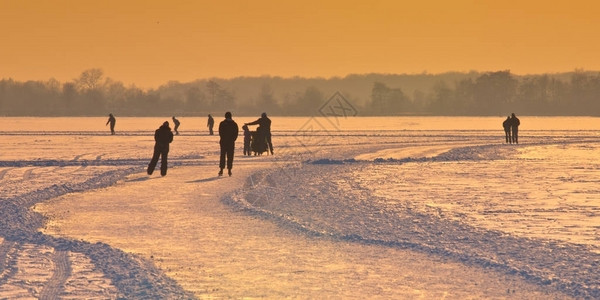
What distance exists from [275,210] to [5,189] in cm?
672

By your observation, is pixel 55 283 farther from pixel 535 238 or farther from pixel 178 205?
pixel 178 205

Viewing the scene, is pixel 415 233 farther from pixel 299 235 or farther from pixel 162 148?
pixel 162 148

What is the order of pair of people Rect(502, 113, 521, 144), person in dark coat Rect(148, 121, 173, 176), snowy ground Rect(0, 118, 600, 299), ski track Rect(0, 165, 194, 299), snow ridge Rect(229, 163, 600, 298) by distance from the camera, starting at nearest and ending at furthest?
ski track Rect(0, 165, 194, 299) < snowy ground Rect(0, 118, 600, 299) < snow ridge Rect(229, 163, 600, 298) < person in dark coat Rect(148, 121, 173, 176) < pair of people Rect(502, 113, 521, 144)

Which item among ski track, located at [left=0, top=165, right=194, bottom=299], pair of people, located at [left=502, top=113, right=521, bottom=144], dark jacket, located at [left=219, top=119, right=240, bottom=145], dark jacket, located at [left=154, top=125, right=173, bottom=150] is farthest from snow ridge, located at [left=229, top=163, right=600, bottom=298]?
pair of people, located at [left=502, top=113, right=521, bottom=144]

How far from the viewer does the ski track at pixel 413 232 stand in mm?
8702

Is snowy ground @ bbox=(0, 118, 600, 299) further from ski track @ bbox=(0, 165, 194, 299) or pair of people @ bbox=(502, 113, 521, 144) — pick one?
pair of people @ bbox=(502, 113, 521, 144)

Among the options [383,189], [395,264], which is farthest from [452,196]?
[395,264]

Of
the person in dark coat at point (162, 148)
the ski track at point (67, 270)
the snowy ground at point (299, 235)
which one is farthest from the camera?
the person in dark coat at point (162, 148)

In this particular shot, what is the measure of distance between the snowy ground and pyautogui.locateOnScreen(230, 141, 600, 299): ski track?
24mm

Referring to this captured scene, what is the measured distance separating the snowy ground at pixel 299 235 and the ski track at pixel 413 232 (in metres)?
→ 0.02

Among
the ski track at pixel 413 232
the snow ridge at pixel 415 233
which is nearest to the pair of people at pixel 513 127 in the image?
the ski track at pixel 413 232

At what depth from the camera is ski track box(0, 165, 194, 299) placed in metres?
7.54

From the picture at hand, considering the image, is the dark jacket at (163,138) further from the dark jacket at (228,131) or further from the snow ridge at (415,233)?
the snow ridge at (415,233)

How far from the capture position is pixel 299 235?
11.3 m
